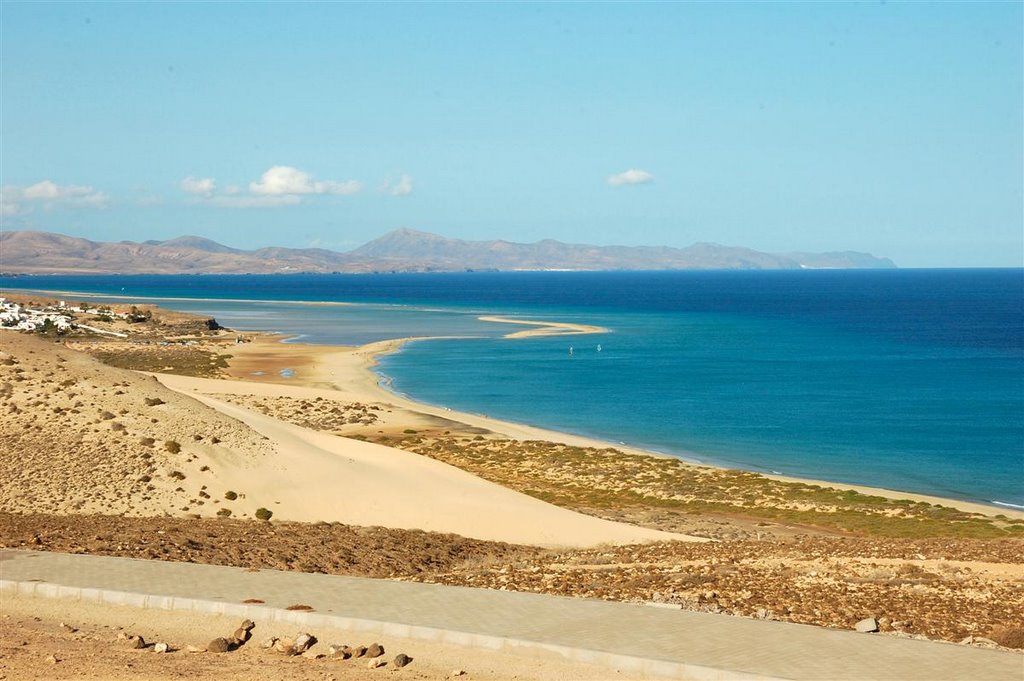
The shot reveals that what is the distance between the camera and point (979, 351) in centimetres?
8512

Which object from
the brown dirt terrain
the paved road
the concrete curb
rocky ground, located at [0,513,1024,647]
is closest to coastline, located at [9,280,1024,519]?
rocky ground, located at [0,513,1024,647]

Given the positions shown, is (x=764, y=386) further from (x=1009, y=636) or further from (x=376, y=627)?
(x=376, y=627)

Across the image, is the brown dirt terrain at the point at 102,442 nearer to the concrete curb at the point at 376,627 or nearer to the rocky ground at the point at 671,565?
the rocky ground at the point at 671,565

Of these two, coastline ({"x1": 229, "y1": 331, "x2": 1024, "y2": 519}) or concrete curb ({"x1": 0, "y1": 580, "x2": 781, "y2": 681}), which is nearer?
concrete curb ({"x1": 0, "y1": 580, "x2": 781, "y2": 681})

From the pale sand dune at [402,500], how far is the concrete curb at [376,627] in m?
11.1

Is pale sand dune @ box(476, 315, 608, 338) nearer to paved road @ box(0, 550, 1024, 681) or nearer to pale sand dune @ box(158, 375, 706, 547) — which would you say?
pale sand dune @ box(158, 375, 706, 547)

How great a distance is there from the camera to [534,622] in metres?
12.7

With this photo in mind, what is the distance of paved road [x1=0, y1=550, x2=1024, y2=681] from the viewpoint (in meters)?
11.0

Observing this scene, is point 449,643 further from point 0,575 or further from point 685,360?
point 685,360

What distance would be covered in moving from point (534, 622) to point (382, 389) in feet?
150

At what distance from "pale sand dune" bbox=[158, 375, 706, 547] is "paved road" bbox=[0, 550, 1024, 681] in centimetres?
957

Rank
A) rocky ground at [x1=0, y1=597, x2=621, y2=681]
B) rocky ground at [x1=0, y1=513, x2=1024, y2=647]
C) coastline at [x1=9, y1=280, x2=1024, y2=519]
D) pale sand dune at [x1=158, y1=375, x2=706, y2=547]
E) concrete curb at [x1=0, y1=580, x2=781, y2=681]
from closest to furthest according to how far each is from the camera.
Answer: concrete curb at [x1=0, y1=580, x2=781, y2=681] → rocky ground at [x1=0, y1=597, x2=621, y2=681] → rocky ground at [x1=0, y1=513, x2=1024, y2=647] → pale sand dune at [x1=158, y1=375, x2=706, y2=547] → coastline at [x1=9, y1=280, x2=1024, y2=519]

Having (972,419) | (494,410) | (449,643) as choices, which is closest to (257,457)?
(449,643)

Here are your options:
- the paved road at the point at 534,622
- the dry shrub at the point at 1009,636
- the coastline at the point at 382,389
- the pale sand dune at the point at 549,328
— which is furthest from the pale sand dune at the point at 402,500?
the pale sand dune at the point at 549,328
